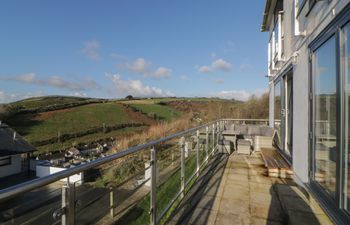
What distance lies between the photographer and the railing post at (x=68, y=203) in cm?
123

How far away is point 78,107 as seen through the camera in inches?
1534

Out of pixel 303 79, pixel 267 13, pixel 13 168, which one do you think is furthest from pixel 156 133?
pixel 13 168

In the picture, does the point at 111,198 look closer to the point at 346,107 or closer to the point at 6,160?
the point at 346,107

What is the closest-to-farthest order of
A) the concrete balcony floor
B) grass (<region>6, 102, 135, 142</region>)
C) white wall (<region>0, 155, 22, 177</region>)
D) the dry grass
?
the concrete balcony floor < the dry grass < white wall (<region>0, 155, 22, 177</region>) < grass (<region>6, 102, 135, 142</region>)

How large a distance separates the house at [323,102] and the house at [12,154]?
25474mm

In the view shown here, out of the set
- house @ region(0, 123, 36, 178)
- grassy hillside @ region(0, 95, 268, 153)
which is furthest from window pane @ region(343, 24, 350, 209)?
house @ region(0, 123, 36, 178)

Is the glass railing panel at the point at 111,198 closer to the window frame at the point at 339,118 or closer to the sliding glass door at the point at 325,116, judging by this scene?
the window frame at the point at 339,118

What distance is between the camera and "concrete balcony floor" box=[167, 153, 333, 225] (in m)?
2.72

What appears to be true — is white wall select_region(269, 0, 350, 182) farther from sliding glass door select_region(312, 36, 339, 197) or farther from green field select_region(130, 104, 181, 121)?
green field select_region(130, 104, 181, 121)

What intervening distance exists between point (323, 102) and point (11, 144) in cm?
2801

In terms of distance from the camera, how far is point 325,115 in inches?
114

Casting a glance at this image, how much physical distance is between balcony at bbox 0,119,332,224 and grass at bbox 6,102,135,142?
30.2m

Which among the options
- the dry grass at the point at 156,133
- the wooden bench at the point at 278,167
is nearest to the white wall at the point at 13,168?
the dry grass at the point at 156,133

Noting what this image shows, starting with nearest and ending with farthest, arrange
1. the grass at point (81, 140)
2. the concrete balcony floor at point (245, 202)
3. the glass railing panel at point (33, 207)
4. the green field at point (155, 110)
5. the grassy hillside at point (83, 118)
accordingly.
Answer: the glass railing panel at point (33, 207), the concrete balcony floor at point (245, 202), the grass at point (81, 140), the grassy hillside at point (83, 118), the green field at point (155, 110)
